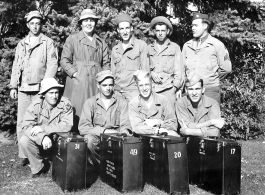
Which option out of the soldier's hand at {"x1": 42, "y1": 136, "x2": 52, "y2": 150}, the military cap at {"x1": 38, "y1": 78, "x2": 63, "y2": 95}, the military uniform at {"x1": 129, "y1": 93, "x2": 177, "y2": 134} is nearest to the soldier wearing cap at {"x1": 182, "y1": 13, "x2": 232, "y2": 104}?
the military uniform at {"x1": 129, "y1": 93, "x2": 177, "y2": 134}

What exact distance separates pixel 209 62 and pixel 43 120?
2818 mm

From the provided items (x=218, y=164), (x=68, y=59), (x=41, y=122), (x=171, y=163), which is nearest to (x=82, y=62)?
(x=68, y=59)

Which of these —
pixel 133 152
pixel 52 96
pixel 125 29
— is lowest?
pixel 133 152

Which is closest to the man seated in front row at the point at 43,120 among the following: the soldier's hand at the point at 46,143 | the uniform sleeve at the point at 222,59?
the soldier's hand at the point at 46,143

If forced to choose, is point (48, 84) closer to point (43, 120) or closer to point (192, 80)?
point (43, 120)

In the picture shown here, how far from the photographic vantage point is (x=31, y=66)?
19.5ft

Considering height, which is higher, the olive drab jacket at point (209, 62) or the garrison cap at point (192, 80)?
the olive drab jacket at point (209, 62)

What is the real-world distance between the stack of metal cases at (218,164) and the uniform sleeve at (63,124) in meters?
1.90

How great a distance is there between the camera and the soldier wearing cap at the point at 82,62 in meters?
5.83

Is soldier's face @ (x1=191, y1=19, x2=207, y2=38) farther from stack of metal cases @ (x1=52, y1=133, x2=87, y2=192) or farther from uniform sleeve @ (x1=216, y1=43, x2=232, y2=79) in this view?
stack of metal cases @ (x1=52, y1=133, x2=87, y2=192)

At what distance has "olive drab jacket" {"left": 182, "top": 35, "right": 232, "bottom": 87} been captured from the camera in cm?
581

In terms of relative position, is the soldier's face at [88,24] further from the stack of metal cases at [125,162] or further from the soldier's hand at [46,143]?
the stack of metal cases at [125,162]

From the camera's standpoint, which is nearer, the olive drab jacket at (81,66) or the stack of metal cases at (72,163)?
the stack of metal cases at (72,163)

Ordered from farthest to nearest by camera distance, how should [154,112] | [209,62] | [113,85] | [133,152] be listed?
[209,62] < [113,85] < [154,112] < [133,152]
